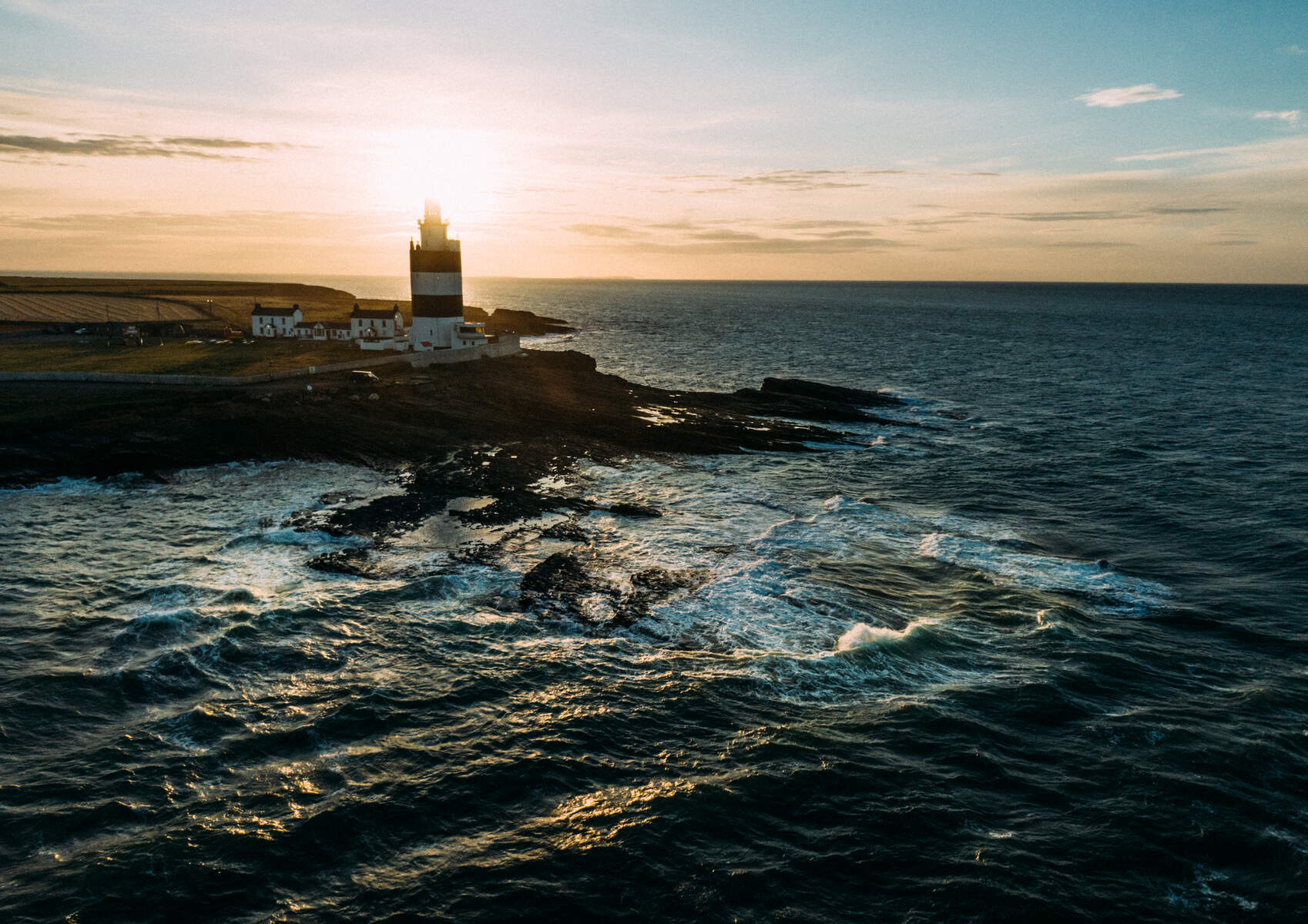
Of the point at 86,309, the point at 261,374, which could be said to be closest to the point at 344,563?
the point at 261,374

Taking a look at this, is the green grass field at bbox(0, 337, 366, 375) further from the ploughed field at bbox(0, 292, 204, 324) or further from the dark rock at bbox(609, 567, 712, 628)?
the dark rock at bbox(609, 567, 712, 628)

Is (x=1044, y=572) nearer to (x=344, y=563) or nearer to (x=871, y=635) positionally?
(x=871, y=635)

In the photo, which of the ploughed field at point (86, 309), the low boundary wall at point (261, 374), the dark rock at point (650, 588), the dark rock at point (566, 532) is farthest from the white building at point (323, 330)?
the dark rock at point (650, 588)

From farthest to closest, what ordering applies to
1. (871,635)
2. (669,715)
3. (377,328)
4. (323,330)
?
(323,330) → (377,328) → (871,635) → (669,715)

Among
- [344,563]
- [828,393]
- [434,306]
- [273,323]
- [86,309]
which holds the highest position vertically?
[86,309]

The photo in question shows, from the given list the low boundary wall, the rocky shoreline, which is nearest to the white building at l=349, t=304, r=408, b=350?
the low boundary wall

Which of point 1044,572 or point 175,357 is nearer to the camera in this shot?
point 1044,572

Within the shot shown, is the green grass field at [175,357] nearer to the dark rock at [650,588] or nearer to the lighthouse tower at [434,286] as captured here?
the lighthouse tower at [434,286]

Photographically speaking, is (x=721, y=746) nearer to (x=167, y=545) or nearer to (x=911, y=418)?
(x=167, y=545)
